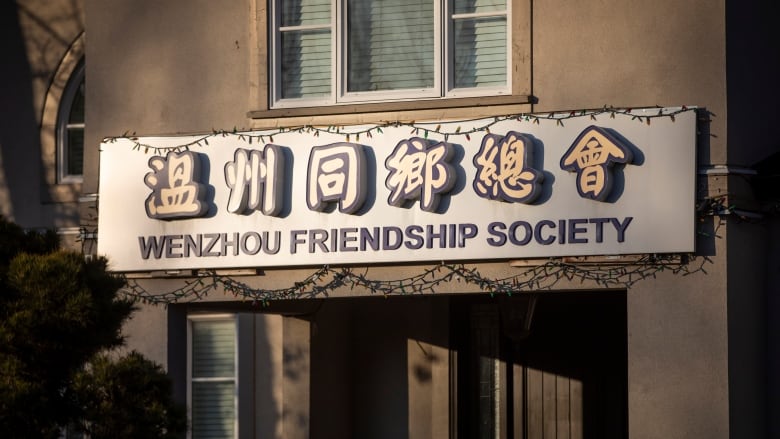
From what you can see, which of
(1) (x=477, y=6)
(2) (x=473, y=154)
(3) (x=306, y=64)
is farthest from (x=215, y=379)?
(1) (x=477, y=6)

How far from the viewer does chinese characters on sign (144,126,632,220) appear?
10.5 meters

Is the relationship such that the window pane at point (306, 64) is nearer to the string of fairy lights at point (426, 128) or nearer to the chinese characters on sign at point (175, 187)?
the string of fairy lights at point (426, 128)

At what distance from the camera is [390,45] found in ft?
37.9

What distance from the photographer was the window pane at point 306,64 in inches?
461

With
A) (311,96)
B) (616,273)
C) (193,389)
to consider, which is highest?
(311,96)

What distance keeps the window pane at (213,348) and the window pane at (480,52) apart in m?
5.54

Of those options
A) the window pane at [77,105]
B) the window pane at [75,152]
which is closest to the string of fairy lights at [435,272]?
the window pane at [75,152]

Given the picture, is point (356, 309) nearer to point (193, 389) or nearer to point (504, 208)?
point (193, 389)

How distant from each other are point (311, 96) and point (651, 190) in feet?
10.1

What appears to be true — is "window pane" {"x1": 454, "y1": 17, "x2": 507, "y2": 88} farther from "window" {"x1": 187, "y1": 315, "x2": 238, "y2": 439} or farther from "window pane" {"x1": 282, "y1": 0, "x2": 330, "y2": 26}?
"window" {"x1": 187, "y1": 315, "x2": 238, "y2": 439}

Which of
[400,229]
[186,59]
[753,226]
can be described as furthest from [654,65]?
[186,59]

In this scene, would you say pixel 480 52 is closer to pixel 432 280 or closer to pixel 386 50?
pixel 386 50

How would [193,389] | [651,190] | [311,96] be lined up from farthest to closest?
[193,389]
[311,96]
[651,190]

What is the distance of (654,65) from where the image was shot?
1071cm
